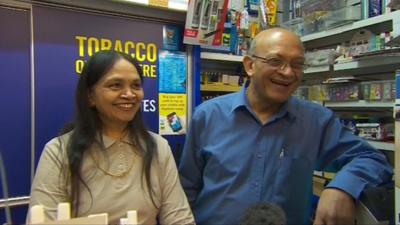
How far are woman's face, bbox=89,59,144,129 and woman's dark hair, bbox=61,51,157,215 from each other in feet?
0.08

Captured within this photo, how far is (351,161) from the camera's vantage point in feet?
3.93

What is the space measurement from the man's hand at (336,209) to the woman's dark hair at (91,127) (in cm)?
52

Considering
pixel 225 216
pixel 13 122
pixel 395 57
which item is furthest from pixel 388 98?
pixel 13 122

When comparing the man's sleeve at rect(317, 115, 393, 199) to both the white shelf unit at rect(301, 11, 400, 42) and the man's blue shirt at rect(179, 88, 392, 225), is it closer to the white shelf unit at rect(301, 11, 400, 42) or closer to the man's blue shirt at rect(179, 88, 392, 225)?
the man's blue shirt at rect(179, 88, 392, 225)

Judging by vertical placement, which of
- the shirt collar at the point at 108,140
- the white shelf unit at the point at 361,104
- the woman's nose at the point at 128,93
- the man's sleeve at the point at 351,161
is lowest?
the man's sleeve at the point at 351,161

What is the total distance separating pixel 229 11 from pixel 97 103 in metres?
1.39

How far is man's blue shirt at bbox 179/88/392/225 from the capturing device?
4.02ft

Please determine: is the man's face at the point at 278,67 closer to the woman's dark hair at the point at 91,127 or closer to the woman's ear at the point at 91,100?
the woman's dark hair at the point at 91,127

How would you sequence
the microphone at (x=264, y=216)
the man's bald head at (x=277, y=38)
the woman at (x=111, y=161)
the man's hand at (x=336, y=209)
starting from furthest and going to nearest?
the man's bald head at (x=277, y=38)
the woman at (x=111, y=161)
the man's hand at (x=336, y=209)
the microphone at (x=264, y=216)

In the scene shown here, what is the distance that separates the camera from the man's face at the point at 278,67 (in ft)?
4.07

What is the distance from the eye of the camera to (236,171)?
1.25m

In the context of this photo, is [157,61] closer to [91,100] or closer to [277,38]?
[91,100]

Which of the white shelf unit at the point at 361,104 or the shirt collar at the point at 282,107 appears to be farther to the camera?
the white shelf unit at the point at 361,104

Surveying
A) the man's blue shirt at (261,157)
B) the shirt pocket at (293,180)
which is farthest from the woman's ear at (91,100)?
the shirt pocket at (293,180)
